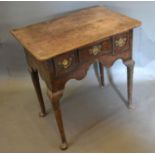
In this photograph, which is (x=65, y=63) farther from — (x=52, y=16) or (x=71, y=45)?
(x=52, y=16)

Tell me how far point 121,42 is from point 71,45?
0.32 m

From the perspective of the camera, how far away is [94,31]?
4.43 ft

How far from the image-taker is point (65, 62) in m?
1.25

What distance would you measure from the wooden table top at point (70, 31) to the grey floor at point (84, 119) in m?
0.63

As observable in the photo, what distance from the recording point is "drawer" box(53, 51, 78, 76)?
1222 mm

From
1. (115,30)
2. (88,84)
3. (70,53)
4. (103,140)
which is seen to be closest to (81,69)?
(70,53)

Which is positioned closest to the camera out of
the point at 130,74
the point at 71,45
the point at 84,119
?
the point at 71,45

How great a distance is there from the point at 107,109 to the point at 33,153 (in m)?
0.59

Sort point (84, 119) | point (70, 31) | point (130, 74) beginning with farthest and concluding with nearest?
1. point (84, 119)
2. point (130, 74)
3. point (70, 31)

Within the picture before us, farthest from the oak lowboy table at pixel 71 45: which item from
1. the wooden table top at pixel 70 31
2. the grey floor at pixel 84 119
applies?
the grey floor at pixel 84 119

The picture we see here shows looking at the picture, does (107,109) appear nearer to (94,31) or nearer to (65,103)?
(65,103)

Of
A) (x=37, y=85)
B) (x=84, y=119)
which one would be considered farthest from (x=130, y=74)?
(x=37, y=85)

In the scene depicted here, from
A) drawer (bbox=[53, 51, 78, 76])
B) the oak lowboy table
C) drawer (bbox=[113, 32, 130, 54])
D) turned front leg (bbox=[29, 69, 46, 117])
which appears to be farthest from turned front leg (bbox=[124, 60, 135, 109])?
turned front leg (bbox=[29, 69, 46, 117])

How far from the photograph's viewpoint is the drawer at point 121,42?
4.48ft
